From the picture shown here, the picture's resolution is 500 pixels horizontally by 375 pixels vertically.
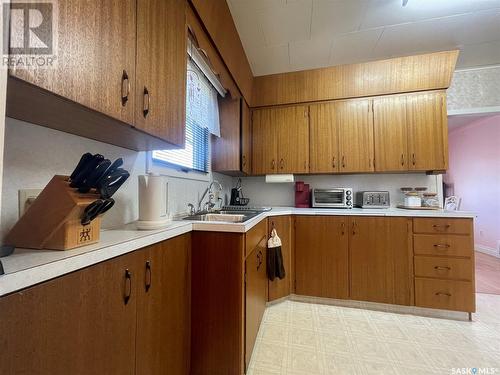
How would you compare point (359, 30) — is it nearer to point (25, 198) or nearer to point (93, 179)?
point (93, 179)

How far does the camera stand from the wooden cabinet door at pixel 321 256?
221cm

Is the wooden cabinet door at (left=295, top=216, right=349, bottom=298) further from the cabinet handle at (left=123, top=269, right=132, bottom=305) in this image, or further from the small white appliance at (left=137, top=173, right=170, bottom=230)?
the cabinet handle at (left=123, top=269, right=132, bottom=305)

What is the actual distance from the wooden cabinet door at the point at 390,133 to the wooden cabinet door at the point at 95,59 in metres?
2.49

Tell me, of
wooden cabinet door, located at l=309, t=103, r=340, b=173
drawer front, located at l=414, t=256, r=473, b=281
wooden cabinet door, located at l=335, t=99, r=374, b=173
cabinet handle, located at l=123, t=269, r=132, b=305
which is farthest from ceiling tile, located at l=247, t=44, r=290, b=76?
drawer front, located at l=414, t=256, r=473, b=281

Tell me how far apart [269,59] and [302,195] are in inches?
65.4

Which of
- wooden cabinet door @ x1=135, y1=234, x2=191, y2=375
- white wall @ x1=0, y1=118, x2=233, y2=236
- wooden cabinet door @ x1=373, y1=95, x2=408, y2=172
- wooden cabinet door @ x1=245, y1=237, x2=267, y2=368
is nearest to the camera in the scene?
white wall @ x1=0, y1=118, x2=233, y2=236

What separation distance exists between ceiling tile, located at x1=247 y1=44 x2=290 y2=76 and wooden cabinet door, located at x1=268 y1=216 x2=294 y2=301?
1787 mm

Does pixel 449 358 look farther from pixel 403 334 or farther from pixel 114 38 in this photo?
pixel 114 38

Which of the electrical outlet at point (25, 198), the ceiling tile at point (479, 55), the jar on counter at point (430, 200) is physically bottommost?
the jar on counter at point (430, 200)

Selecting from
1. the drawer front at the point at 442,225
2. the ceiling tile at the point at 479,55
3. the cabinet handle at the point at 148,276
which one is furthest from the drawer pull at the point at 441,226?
the cabinet handle at the point at 148,276

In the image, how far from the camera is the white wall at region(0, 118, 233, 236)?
2.49 feet

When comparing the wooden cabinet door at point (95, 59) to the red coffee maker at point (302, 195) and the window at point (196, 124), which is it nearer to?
the window at point (196, 124)

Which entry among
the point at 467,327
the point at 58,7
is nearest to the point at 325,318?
the point at 467,327

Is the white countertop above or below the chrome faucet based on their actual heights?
below
